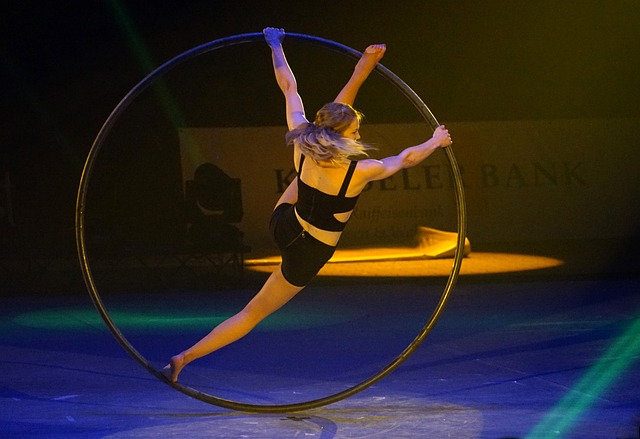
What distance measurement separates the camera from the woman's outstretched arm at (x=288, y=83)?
183 inches

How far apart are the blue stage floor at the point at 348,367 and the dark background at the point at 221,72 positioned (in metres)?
4.84

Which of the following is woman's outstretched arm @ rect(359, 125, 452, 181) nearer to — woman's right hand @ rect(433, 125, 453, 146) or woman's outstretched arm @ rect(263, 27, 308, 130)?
woman's right hand @ rect(433, 125, 453, 146)

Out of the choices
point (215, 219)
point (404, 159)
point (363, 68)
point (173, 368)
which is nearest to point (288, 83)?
point (363, 68)

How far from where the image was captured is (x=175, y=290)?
35.7 feet

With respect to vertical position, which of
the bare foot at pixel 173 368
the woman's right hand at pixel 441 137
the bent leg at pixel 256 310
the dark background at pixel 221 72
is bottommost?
the bare foot at pixel 173 368

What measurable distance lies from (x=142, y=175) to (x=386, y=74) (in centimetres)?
996

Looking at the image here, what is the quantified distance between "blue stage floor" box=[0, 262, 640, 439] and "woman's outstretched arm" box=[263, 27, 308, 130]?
4.71ft

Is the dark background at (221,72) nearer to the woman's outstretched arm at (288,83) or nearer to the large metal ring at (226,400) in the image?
the large metal ring at (226,400)

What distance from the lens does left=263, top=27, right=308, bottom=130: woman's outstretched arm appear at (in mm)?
4645

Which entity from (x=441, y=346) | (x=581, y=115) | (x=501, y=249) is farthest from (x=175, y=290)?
(x=581, y=115)

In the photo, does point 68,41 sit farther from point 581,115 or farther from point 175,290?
point 581,115

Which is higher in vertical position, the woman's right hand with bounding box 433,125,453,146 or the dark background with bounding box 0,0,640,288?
the dark background with bounding box 0,0,640,288

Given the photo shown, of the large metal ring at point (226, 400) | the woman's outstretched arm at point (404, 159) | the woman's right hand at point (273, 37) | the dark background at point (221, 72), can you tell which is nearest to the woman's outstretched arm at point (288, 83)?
the woman's right hand at point (273, 37)

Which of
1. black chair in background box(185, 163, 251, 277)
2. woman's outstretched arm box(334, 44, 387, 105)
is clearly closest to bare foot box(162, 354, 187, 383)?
woman's outstretched arm box(334, 44, 387, 105)
